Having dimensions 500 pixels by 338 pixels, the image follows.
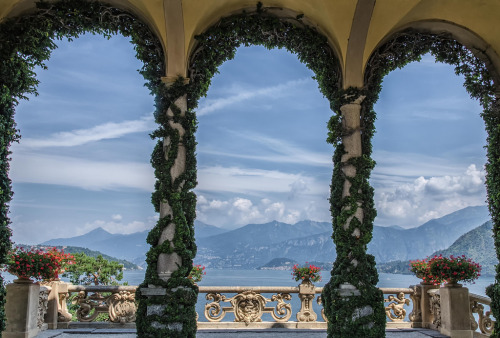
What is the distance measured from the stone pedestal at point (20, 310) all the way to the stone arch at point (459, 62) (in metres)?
5.80

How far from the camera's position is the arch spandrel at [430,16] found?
6855 millimetres

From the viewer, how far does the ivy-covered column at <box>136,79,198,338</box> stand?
19.5 ft

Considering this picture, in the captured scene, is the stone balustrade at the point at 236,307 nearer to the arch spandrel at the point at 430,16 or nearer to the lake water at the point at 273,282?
the lake water at the point at 273,282

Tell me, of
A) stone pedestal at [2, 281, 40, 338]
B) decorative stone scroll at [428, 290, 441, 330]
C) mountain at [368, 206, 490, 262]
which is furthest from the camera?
mountain at [368, 206, 490, 262]

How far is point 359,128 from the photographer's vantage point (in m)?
6.73

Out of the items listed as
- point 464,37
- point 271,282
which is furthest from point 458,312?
point 271,282

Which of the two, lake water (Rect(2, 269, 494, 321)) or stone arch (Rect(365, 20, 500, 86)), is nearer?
stone arch (Rect(365, 20, 500, 86))

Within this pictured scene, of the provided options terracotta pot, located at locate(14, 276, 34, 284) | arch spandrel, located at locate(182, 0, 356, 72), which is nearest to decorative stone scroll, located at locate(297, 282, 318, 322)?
arch spandrel, located at locate(182, 0, 356, 72)

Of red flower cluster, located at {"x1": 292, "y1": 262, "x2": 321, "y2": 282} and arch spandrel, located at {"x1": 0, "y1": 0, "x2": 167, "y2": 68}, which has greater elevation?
arch spandrel, located at {"x1": 0, "y1": 0, "x2": 167, "y2": 68}

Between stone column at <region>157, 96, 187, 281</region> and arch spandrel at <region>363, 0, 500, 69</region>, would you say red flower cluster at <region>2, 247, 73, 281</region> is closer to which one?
stone column at <region>157, 96, 187, 281</region>

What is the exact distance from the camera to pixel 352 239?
6.35 metres

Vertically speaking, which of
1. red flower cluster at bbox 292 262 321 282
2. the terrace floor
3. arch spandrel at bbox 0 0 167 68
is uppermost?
arch spandrel at bbox 0 0 167 68

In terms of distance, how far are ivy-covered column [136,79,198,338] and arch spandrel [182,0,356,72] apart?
3.31ft

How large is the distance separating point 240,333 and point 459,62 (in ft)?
19.4
